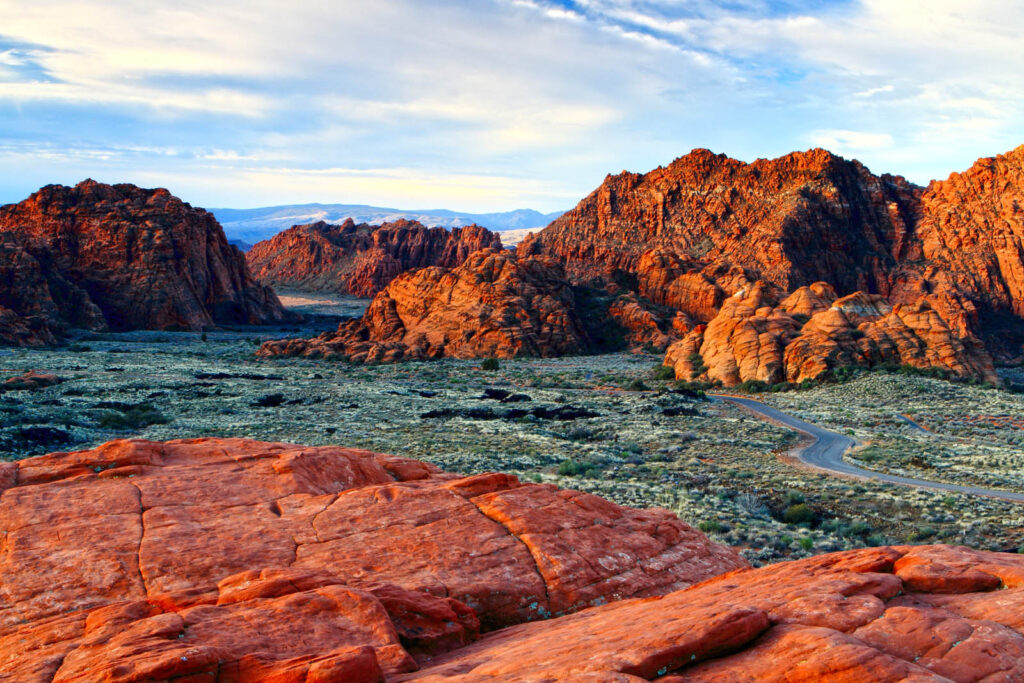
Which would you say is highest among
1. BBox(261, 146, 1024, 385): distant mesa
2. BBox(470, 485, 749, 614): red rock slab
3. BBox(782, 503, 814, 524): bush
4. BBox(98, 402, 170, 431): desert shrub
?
BBox(261, 146, 1024, 385): distant mesa

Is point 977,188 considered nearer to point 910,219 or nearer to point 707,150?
point 910,219

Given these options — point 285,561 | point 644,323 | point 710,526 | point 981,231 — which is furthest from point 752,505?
point 981,231

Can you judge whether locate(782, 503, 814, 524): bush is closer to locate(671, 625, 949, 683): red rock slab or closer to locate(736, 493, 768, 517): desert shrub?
locate(736, 493, 768, 517): desert shrub

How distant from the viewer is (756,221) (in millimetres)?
110250

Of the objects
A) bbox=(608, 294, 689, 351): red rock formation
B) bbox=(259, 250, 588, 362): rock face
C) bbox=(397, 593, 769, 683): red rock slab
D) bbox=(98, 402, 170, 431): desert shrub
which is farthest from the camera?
bbox=(608, 294, 689, 351): red rock formation

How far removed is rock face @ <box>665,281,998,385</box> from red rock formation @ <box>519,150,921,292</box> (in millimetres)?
42870

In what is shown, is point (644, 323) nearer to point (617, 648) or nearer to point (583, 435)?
point (583, 435)

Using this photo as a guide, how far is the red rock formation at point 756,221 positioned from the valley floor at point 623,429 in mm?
55070

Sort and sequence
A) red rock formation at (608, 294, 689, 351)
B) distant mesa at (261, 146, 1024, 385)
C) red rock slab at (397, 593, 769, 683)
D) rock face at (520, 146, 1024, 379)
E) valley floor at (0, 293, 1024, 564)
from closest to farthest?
red rock slab at (397, 593, 769, 683)
valley floor at (0, 293, 1024, 564)
distant mesa at (261, 146, 1024, 385)
red rock formation at (608, 294, 689, 351)
rock face at (520, 146, 1024, 379)

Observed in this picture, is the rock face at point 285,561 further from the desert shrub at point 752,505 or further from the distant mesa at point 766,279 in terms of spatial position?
the distant mesa at point 766,279

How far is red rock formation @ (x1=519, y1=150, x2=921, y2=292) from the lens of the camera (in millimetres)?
105500

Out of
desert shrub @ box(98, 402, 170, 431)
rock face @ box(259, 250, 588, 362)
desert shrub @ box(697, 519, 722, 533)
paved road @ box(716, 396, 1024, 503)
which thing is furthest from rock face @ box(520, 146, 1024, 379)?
desert shrub @ box(697, 519, 722, 533)

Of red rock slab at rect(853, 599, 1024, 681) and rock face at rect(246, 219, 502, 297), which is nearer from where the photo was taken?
red rock slab at rect(853, 599, 1024, 681)

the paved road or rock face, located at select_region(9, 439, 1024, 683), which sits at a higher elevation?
rock face, located at select_region(9, 439, 1024, 683)
